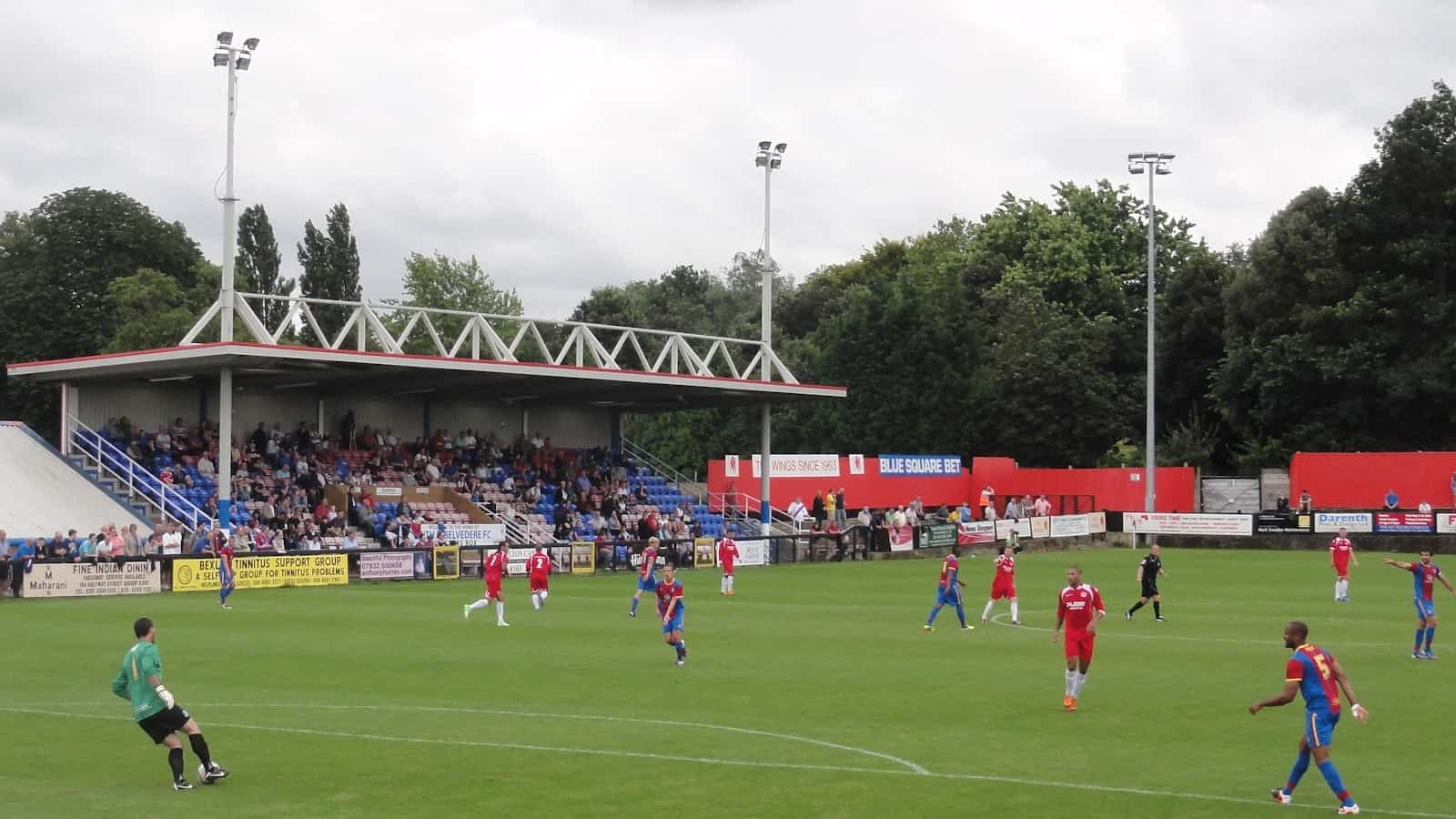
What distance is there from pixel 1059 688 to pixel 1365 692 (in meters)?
4.31

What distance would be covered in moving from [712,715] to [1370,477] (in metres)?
59.0

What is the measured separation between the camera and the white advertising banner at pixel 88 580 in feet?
141

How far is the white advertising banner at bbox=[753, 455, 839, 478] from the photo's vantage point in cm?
7125

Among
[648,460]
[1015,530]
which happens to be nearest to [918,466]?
[1015,530]

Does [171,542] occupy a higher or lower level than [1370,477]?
lower

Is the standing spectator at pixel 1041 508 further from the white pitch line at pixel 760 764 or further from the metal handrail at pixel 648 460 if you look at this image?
the white pitch line at pixel 760 764

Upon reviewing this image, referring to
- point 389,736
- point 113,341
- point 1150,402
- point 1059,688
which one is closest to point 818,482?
point 1150,402

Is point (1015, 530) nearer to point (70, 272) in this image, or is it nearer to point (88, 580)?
point (88, 580)

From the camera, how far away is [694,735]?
1969 cm

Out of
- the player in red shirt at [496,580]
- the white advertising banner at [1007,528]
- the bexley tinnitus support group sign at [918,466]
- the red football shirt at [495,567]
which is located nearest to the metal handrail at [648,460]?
the bexley tinnitus support group sign at [918,466]

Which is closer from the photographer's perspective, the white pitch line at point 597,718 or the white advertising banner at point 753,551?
the white pitch line at point 597,718

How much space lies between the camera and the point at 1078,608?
72.3 feet

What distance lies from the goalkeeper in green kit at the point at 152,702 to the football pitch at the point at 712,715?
47cm

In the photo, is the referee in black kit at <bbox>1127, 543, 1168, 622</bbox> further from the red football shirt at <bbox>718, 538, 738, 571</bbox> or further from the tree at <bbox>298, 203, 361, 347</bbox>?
the tree at <bbox>298, 203, 361, 347</bbox>
